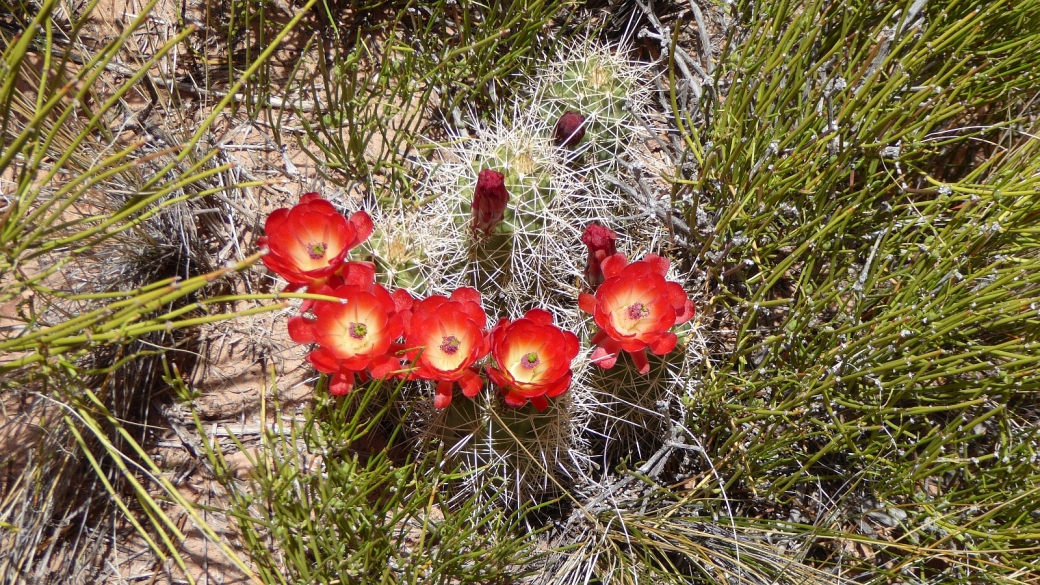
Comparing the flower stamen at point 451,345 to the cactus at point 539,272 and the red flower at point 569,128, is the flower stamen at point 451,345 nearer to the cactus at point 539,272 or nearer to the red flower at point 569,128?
the cactus at point 539,272

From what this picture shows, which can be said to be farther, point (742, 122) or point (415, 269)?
point (742, 122)

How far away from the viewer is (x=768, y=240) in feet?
7.95

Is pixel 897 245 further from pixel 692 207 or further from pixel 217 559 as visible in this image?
pixel 217 559

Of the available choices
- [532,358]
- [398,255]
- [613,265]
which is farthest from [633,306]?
[398,255]

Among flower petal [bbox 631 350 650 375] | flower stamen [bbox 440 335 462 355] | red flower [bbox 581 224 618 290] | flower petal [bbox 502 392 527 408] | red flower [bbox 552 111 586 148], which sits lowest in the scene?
flower petal [bbox 502 392 527 408]

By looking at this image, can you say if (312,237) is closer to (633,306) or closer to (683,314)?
(633,306)

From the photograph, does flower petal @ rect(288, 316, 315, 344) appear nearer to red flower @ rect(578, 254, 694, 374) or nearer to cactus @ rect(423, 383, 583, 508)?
cactus @ rect(423, 383, 583, 508)

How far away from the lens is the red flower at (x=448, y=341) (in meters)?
1.72

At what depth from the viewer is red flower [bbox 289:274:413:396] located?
1690 mm

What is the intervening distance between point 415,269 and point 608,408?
687 millimetres

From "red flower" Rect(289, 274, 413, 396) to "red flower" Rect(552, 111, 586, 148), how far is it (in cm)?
82

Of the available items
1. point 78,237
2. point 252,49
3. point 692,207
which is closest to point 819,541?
point 692,207

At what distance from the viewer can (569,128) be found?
7.32 ft

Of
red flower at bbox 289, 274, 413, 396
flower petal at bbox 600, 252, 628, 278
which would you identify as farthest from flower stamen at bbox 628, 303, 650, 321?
red flower at bbox 289, 274, 413, 396
